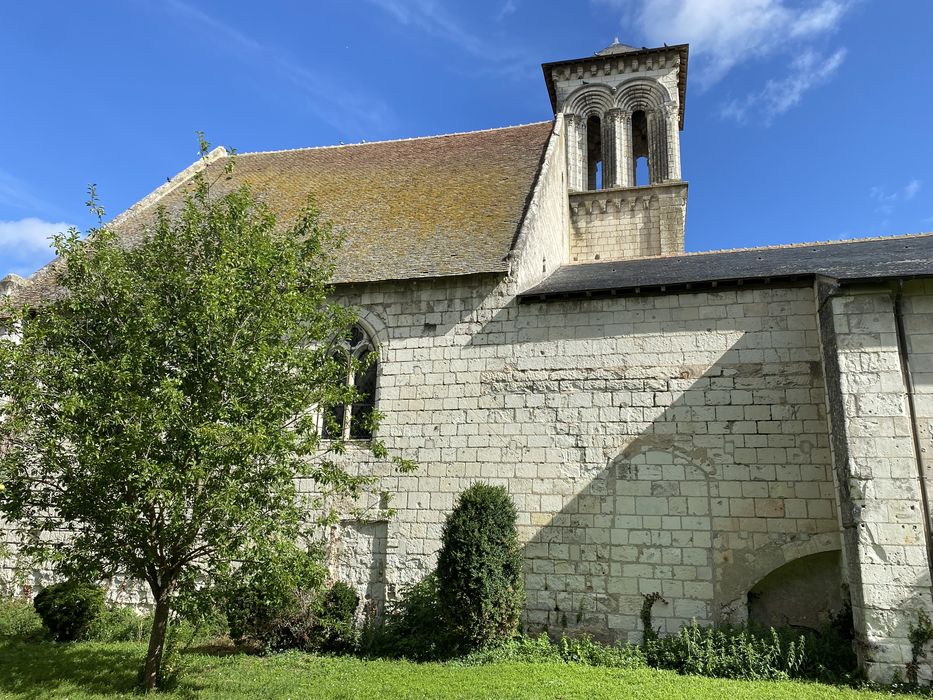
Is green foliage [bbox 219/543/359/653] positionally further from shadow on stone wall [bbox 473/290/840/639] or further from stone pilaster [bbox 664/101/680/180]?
stone pilaster [bbox 664/101/680/180]

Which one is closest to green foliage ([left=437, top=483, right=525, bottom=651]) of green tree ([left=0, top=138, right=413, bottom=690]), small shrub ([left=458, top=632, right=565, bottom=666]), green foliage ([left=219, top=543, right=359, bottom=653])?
small shrub ([left=458, top=632, right=565, bottom=666])

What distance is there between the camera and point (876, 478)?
7.48 m

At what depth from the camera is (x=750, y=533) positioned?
8.63 metres

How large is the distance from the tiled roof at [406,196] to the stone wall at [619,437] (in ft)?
3.34

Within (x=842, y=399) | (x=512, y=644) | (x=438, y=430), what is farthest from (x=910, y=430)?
(x=438, y=430)

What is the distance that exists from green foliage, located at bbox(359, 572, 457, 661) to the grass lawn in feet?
1.64

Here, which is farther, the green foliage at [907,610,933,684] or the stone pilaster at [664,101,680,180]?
the stone pilaster at [664,101,680,180]

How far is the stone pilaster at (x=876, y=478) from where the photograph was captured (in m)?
7.05

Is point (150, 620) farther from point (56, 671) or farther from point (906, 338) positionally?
point (906, 338)

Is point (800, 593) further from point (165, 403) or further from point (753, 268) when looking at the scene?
point (165, 403)

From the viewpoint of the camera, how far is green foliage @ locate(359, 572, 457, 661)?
8.64m

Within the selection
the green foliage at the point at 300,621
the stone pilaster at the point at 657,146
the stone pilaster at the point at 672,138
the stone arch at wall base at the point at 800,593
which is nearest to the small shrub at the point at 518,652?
the green foliage at the point at 300,621

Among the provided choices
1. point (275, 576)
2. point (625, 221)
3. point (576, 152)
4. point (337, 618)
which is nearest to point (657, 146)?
point (576, 152)

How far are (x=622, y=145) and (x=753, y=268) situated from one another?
9359 mm
